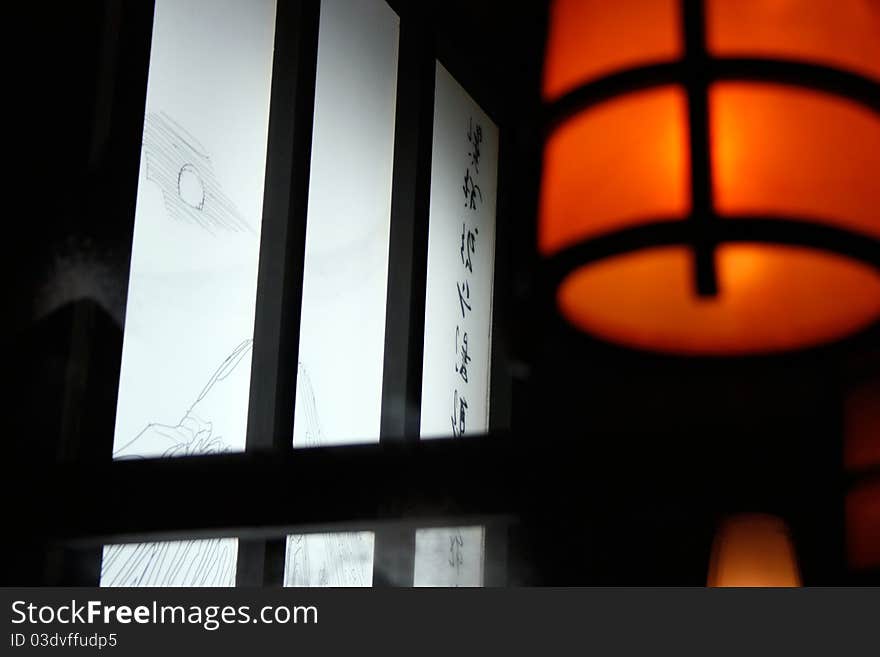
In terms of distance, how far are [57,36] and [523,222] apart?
101 centimetres

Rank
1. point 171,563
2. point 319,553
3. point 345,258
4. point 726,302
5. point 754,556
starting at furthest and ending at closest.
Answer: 1. point 345,258
2. point 319,553
3. point 171,563
4. point 754,556
5. point 726,302

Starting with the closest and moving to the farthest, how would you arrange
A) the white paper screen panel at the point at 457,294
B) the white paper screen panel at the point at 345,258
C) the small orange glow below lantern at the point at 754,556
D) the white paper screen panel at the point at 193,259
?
1. the small orange glow below lantern at the point at 754,556
2. the white paper screen panel at the point at 193,259
3. the white paper screen panel at the point at 345,258
4. the white paper screen panel at the point at 457,294

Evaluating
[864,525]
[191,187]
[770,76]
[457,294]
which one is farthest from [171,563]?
[457,294]

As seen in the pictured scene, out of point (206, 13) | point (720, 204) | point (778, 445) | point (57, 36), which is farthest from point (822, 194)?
point (206, 13)

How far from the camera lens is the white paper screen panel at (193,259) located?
198 cm

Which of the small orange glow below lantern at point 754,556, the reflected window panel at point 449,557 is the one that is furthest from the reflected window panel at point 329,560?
the small orange glow below lantern at point 754,556

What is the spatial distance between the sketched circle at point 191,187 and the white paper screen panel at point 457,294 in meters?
1.20

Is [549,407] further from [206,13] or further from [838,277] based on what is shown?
[838,277]

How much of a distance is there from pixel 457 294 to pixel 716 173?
105 inches

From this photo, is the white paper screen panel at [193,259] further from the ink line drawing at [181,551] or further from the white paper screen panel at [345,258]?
the white paper screen panel at [345,258]

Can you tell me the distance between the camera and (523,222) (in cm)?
127

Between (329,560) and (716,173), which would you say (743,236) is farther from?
(329,560)

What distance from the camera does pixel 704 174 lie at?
93 cm

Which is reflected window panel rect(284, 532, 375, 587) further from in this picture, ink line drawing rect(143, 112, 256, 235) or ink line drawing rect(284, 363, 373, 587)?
ink line drawing rect(143, 112, 256, 235)
